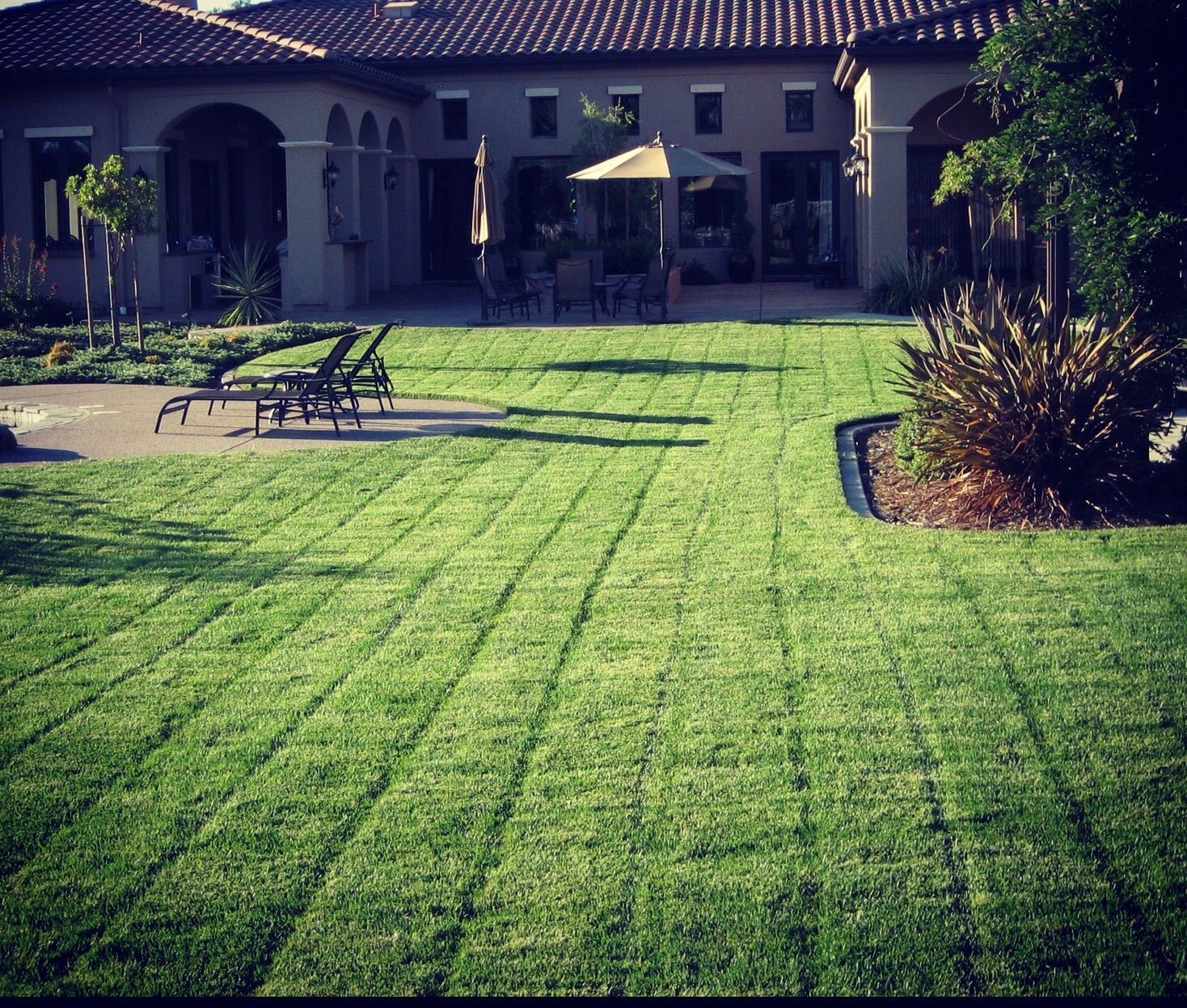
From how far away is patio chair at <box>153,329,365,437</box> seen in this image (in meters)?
12.4

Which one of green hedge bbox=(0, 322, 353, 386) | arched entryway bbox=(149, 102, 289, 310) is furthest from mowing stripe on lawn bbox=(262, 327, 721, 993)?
arched entryway bbox=(149, 102, 289, 310)

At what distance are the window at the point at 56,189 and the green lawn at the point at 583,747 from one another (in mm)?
16763

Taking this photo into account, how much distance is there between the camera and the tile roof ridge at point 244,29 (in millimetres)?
22656

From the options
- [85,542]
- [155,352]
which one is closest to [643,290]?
[155,352]

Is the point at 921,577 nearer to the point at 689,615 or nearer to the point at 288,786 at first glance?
the point at 689,615

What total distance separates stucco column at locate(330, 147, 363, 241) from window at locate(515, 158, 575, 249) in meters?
4.94

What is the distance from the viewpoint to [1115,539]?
8156mm

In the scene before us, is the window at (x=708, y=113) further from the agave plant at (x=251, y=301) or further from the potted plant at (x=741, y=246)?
the agave plant at (x=251, y=301)

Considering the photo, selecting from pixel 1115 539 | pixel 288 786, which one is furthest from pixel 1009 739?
pixel 1115 539

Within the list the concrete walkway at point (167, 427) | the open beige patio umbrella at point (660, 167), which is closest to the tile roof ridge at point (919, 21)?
the open beige patio umbrella at point (660, 167)

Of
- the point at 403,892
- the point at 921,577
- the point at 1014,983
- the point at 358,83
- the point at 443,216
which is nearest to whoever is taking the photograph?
the point at 1014,983

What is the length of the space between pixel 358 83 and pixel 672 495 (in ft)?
56.5

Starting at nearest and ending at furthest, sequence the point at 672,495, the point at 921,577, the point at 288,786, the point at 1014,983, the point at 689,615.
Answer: the point at 1014,983 → the point at 288,786 → the point at 689,615 → the point at 921,577 → the point at 672,495

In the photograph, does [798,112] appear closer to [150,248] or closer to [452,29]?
[452,29]
